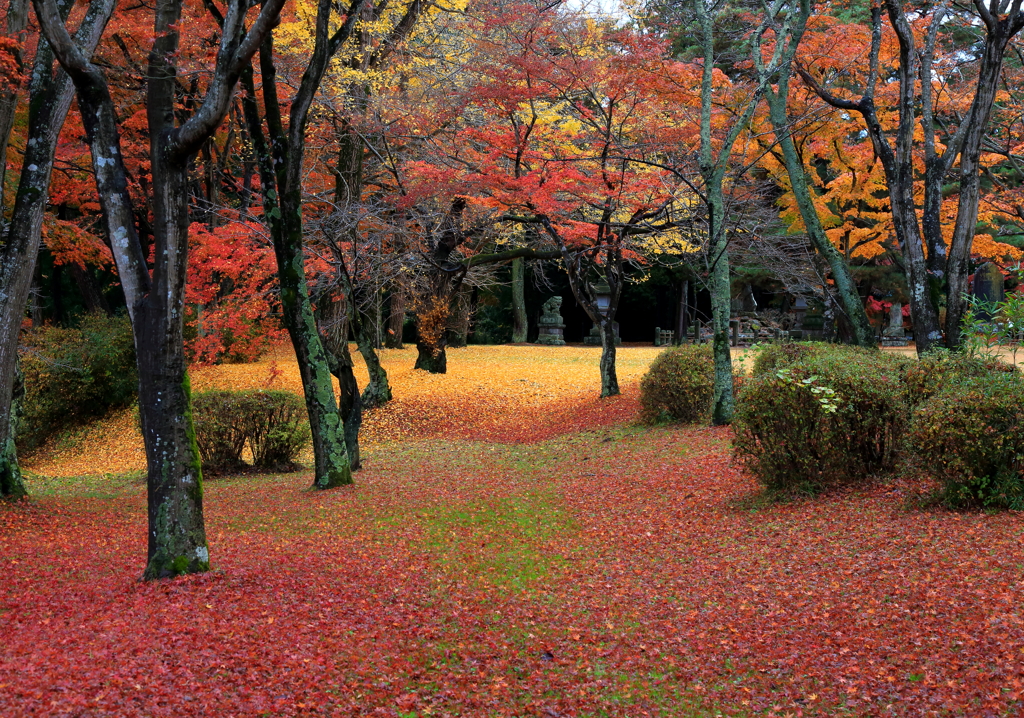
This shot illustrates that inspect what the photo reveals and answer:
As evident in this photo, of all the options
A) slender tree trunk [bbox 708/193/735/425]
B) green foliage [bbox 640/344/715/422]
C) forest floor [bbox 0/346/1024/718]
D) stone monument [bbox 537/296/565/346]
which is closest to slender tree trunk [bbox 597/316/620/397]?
green foliage [bbox 640/344/715/422]

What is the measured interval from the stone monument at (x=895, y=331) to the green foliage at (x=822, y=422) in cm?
2491

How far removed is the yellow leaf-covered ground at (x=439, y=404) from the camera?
17.3 metres

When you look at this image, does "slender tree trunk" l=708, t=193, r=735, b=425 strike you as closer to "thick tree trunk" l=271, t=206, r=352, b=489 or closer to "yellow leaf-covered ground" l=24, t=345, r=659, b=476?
"yellow leaf-covered ground" l=24, t=345, r=659, b=476

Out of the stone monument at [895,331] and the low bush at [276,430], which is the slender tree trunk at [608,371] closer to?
the low bush at [276,430]

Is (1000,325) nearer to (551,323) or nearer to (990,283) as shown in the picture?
(990,283)

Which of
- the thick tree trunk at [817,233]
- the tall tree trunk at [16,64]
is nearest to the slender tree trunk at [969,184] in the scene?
the thick tree trunk at [817,233]

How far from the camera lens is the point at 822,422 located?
26.5 ft

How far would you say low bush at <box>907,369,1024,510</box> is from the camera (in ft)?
21.1

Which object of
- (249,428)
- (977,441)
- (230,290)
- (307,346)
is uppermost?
(230,290)

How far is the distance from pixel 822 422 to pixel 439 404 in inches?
475

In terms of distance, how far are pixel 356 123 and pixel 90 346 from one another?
8816 mm

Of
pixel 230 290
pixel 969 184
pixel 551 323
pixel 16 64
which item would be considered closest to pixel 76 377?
pixel 230 290

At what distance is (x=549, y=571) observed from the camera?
278 inches

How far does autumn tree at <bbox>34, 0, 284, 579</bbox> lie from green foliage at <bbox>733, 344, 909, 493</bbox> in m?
5.37
